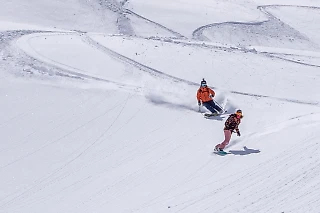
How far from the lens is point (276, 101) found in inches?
734

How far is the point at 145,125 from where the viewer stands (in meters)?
16.9

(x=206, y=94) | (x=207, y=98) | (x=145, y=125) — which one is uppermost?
(x=206, y=94)

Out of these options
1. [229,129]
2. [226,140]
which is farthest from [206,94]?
[226,140]

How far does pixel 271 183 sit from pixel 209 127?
453cm

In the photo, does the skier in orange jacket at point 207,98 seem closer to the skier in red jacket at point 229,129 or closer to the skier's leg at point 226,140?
the skier in red jacket at point 229,129

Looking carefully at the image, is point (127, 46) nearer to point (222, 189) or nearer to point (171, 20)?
point (171, 20)

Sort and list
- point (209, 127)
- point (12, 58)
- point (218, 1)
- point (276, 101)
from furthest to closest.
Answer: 1. point (218, 1)
2. point (12, 58)
3. point (276, 101)
4. point (209, 127)

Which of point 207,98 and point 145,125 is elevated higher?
point 207,98

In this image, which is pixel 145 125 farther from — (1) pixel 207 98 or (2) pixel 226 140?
(2) pixel 226 140

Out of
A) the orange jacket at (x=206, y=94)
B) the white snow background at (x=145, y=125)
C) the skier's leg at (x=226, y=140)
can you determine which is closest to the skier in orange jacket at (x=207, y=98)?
the orange jacket at (x=206, y=94)

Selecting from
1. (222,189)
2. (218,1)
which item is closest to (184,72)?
(222,189)

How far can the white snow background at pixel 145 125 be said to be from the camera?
12.8 m

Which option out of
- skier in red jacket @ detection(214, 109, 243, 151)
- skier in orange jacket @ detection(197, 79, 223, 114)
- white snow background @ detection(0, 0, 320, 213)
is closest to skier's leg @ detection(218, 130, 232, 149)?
skier in red jacket @ detection(214, 109, 243, 151)

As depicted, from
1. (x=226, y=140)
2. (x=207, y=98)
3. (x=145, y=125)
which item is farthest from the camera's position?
(x=207, y=98)
